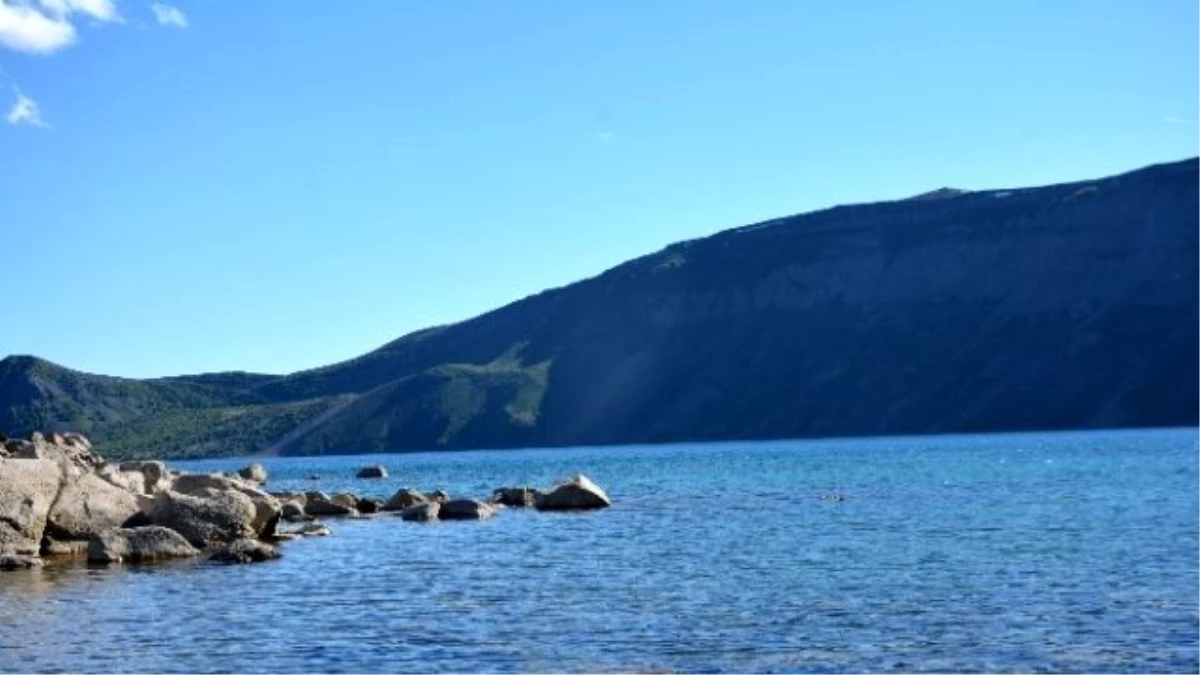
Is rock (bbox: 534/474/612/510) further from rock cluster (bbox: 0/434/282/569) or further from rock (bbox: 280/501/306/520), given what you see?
rock cluster (bbox: 0/434/282/569)

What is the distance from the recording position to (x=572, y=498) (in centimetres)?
6869

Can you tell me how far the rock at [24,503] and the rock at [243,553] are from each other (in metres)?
5.30

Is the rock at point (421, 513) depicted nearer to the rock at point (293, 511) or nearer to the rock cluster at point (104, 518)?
the rock at point (293, 511)

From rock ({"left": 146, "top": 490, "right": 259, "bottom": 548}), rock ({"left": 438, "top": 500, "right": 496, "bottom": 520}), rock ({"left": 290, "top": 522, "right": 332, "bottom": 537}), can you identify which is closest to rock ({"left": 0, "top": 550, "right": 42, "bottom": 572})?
rock ({"left": 146, "top": 490, "right": 259, "bottom": 548})

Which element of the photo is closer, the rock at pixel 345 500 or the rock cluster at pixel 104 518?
the rock cluster at pixel 104 518

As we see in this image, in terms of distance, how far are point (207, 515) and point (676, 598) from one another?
20.4 m

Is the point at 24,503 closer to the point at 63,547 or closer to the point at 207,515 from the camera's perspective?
the point at 63,547

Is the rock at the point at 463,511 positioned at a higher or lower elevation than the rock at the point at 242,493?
lower

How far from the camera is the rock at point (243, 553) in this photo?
41.2 meters

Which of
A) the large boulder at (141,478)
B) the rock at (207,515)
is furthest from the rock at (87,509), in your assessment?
the large boulder at (141,478)

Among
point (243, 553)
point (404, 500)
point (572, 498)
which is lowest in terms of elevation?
point (243, 553)

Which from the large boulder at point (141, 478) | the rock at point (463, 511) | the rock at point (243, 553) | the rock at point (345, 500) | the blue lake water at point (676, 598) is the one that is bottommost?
the blue lake water at point (676, 598)

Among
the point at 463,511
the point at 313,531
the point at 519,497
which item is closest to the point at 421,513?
the point at 463,511

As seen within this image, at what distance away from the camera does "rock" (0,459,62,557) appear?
134 ft
